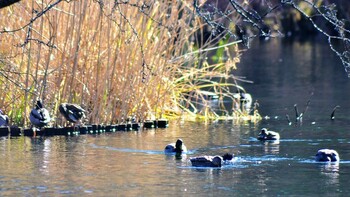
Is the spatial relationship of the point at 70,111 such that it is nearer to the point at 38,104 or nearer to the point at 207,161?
the point at 38,104

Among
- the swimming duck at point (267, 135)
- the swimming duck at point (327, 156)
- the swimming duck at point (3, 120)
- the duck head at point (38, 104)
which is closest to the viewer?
the swimming duck at point (327, 156)

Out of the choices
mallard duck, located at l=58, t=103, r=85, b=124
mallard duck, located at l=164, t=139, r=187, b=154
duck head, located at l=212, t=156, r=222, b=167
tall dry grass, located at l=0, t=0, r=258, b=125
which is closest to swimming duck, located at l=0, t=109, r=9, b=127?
tall dry grass, located at l=0, t=0, r=258, b=125

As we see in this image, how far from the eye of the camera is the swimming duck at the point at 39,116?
522 inches

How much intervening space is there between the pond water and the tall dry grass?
579 millimetres

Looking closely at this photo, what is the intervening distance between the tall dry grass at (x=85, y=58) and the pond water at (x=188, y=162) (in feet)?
1.90

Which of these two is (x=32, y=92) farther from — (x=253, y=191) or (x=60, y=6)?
(x=253, y=191)

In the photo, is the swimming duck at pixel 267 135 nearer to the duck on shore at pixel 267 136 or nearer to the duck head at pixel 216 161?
the duck on shore at pixel 267 136

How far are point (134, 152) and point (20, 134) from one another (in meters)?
2.03

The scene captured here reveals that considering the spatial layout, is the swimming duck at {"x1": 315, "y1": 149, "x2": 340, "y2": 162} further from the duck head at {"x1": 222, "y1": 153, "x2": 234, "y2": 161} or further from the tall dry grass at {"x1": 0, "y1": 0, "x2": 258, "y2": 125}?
the tall dry grass at {"x1": 0, "y1": 0, "x2": 258, "y2": 125}

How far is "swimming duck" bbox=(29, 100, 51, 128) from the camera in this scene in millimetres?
13250

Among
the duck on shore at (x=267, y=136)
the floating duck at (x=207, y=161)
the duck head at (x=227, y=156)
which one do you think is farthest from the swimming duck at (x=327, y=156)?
the duck on shore at (x=267, y=136)

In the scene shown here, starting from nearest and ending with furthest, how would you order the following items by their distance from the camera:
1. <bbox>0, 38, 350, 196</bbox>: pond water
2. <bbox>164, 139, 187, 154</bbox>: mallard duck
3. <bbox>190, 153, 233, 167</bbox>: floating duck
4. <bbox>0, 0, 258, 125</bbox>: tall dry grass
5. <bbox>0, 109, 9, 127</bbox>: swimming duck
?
<bbox>0, 38, 350, 196</bbox>: pond water
<bbox>190, 153, 233, 167</bbox>: floating duck
<bbox>164, 139, 187, 154</bbox>: mallard duck
<bbox>0, 109, 9, 127</bbox>: swimming duck
<bbox>0, 0, 258, 125</bbox>: tall dry grass

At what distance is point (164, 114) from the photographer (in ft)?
51.6

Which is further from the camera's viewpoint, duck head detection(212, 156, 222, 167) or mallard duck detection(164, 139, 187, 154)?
mallard duck detection(164, 139, 187, 154)
